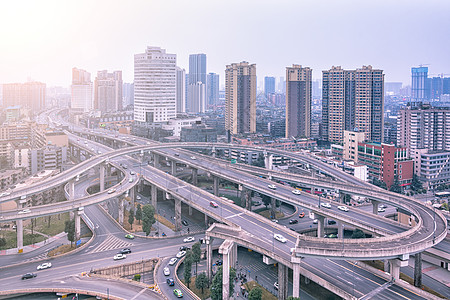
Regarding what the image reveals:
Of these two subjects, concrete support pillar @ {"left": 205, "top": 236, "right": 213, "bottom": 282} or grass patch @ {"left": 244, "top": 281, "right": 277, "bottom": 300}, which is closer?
grass patch @ {"left": 244, "top": 281, "right": 277, "bottom": 300}

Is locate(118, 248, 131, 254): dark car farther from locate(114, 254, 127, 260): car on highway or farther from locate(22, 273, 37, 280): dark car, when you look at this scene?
Answer: locate(22, 273, 37, 280): dark car

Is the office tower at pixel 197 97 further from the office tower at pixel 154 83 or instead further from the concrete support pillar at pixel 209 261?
the concrete support pillar at pixel 209 261

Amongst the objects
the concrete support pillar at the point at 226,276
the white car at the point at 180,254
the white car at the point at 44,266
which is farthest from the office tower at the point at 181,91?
the concrete support pillar at the point at 226,276

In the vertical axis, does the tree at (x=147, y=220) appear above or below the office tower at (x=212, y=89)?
below

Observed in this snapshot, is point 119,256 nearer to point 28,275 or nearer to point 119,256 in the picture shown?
point 119,256

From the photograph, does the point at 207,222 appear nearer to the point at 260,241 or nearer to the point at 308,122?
the point at 260,241

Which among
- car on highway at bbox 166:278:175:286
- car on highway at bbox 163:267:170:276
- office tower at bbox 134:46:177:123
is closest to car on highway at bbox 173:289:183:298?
car on highway at bbox 166:278:175:286
